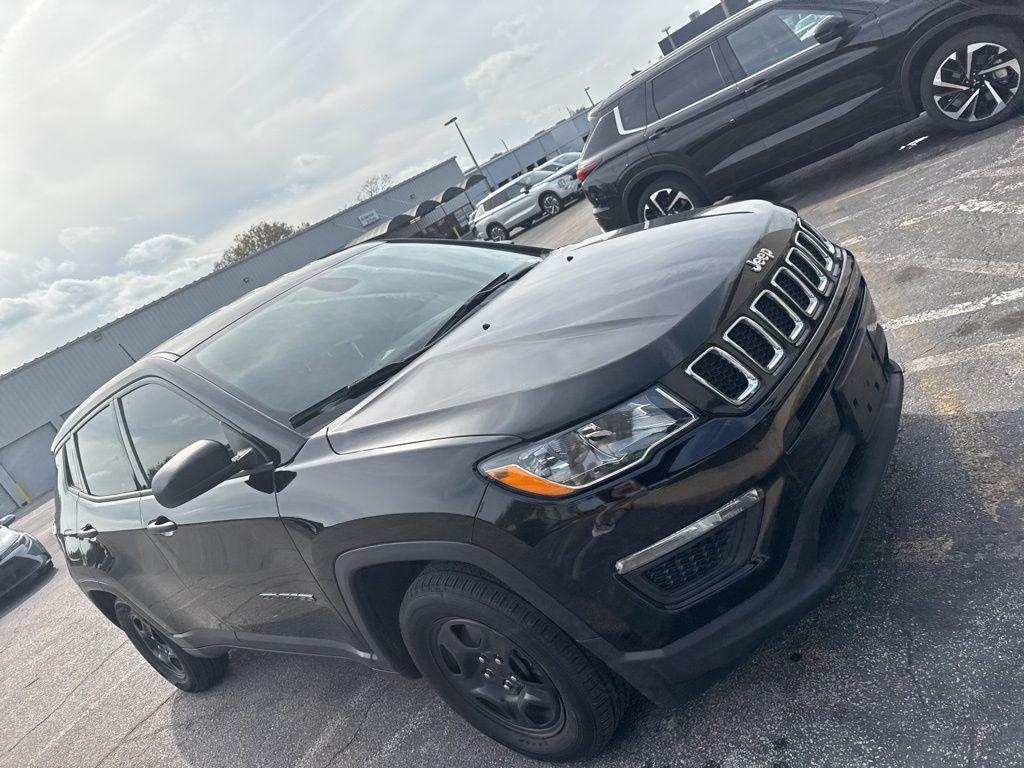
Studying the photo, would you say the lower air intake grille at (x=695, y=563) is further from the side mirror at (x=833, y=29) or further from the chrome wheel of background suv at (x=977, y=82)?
the side mirror at (x=833, y=29)

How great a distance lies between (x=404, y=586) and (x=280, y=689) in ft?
→ 6.14

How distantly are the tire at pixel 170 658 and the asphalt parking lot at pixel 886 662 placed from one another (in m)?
0.10

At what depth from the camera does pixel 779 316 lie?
2.36 m

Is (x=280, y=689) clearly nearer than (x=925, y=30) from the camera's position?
Yes

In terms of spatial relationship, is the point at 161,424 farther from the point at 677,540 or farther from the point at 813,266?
the point at 813,266

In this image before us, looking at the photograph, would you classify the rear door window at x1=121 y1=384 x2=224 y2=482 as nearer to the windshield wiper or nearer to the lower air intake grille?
the windshield wiper

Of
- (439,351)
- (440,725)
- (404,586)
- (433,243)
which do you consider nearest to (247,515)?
(404,586)

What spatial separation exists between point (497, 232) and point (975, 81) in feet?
55.4

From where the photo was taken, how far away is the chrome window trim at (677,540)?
6.49 feet

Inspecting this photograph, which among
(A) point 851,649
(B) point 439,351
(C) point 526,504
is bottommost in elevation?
(A) point 851,649

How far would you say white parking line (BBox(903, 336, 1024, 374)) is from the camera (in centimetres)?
338

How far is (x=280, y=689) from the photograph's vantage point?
3.93 metres

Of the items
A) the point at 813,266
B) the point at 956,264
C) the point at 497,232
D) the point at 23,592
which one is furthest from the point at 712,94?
the point at 497,232

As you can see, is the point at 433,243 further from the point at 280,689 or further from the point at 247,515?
the point at 280,689
